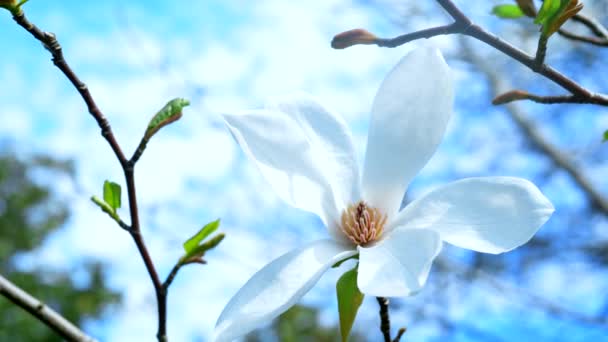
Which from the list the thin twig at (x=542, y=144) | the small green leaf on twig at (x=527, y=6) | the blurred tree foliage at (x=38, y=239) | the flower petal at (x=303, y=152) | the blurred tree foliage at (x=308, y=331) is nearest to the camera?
the flower petal at (x=303, y=152)

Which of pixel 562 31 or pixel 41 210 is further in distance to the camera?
pixel 41 210

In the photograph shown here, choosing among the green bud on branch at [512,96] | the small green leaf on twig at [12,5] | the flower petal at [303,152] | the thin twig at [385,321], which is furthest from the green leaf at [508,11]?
the small green leaf on twig at [12,5]

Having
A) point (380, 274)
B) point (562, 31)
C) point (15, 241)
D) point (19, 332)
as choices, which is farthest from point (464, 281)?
point (15, 241)

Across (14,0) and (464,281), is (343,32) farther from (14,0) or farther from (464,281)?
(464,281)

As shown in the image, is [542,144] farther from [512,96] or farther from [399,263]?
[399,263]

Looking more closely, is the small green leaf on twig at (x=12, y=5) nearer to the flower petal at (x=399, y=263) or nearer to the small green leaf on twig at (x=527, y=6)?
the flower petal at (x=399, y=263)

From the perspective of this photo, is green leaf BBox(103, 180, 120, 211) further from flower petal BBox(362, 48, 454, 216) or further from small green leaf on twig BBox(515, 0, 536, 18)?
small green leaf on twig BBox(515, 0, 536, 18)

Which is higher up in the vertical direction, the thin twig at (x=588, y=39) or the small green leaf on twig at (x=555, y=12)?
the small green leaf on twig at (x=555, y=12)
